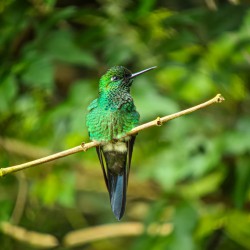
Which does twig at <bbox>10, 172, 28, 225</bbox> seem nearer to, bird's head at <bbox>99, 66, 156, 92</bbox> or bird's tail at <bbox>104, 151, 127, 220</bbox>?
bird's tail at <bbox>104, 151, 127, 220</bbox>

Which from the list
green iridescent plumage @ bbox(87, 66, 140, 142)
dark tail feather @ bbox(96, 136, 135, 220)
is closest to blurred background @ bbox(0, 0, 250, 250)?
green iridescent plumage @ bbox(87, 66, 140, 142)

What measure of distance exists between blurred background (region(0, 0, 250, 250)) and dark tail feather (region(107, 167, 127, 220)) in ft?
1.65

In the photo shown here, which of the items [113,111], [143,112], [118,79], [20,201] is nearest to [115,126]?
[113,111]

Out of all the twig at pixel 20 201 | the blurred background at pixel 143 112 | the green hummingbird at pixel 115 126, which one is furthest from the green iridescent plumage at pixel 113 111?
the twig at pixel 20 201

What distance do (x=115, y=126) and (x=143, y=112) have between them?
0.64 meters

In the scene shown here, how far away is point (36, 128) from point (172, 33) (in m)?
1.11

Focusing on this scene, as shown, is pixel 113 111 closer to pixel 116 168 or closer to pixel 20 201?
pixel 116 168

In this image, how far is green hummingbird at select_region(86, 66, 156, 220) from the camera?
2.77m

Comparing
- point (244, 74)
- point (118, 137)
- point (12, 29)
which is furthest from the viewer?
point (244, 74)

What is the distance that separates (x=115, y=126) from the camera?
2773 mm

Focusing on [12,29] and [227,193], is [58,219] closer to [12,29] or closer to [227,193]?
[227,193]

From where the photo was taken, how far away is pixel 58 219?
203 inches

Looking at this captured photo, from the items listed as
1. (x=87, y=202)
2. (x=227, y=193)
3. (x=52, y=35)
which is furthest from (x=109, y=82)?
(x=87, y=202)

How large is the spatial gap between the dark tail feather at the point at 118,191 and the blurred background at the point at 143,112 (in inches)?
19.8
